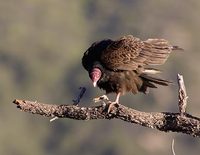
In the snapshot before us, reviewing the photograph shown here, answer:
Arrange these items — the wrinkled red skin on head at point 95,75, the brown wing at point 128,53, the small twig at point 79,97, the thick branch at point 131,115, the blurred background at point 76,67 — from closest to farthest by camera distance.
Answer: the thick branch at point 131,115 < the small twig at point 79,97 < the wrinkled red skin on head at point 95,75 < the brown wing at point 128,53 < the blurred background at point 76,67

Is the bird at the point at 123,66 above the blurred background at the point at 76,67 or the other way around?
above

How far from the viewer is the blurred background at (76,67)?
105625 millimetres

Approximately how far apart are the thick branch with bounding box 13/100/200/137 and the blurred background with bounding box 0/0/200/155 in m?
79.0

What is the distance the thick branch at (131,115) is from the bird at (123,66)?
2248mm

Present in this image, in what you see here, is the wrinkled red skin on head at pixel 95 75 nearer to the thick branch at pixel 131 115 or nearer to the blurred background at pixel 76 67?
the thick branch at pixel 131 115

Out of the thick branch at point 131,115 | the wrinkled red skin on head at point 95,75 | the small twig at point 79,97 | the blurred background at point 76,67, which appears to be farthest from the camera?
the blurred background at point 76,67

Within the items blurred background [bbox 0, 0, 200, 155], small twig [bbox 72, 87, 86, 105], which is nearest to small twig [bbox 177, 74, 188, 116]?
small twig [bbox 72, 87, 86, 105]

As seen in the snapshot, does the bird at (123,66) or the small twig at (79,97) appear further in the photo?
the bird at (123,66)

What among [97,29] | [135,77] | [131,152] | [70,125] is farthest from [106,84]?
[97,29]

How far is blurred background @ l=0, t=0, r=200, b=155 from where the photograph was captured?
105625 mm

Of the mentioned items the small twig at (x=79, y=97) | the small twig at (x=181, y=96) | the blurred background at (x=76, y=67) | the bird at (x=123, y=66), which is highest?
the small twig at (x=181, y=96)

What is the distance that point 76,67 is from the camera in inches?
4754

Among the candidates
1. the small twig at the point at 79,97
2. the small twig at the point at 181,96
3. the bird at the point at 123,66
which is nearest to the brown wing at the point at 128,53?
the bird at the point at 123,66

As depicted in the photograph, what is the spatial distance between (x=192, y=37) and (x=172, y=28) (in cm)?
351
